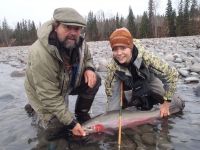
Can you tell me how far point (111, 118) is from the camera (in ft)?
15.0

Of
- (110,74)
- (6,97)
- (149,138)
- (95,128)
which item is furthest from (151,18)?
(149,138)

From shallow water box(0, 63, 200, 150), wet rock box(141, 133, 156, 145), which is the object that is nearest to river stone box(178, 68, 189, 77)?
shallow water box(0, 63, 200, 150)

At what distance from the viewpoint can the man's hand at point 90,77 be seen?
4.56 m

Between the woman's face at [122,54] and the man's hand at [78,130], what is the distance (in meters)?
1.04

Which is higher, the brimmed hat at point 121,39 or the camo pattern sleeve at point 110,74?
the brimmed hat at point 121,39

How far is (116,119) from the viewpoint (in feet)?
15.0

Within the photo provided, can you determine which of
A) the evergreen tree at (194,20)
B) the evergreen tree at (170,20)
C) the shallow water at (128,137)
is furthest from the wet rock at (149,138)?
the evergreen tree at (170,20)

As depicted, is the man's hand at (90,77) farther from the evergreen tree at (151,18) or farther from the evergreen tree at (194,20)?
the evergreen tree at (151,18)

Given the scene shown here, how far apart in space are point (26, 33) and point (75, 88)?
8173 cm

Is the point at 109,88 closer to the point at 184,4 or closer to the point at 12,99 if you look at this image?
the point at 12,99

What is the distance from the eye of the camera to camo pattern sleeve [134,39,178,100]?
465 cm

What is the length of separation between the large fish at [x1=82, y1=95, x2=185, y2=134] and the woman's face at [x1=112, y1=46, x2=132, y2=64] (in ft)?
2.56

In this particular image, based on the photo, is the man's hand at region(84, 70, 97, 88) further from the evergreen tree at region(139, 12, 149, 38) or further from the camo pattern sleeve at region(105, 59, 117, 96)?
the evergreen tree at region(139, 12, 149, 38)

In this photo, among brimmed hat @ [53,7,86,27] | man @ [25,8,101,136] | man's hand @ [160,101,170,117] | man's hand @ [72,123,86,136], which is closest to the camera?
brimmed hat @ [53,7,86,27]
